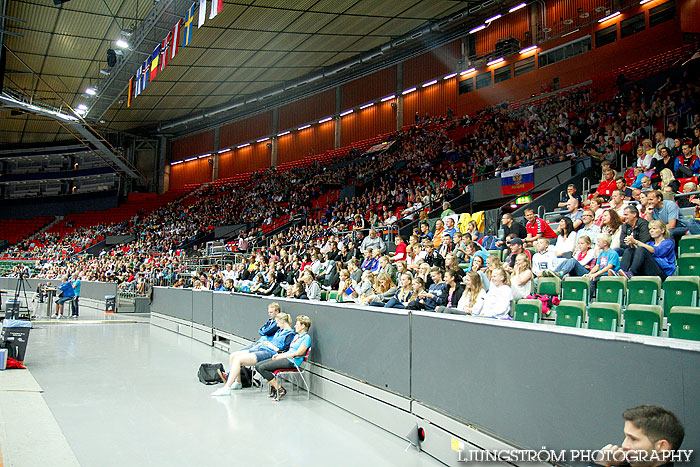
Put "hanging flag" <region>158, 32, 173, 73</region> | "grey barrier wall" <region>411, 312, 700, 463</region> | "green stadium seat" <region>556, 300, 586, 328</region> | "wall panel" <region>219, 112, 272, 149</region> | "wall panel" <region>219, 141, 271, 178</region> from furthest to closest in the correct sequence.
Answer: "wall panel" <region>219, 141, 271, 178</region>, "wall panel" <region>219, 112, 272, 149</region>, "hanging flag" <region>158, 32, 173, 73</region>, "green stadium seat" <region>556, 300, 586, 328</region>, "grey barrier wall" <region>411, 312, 700, 463</region>

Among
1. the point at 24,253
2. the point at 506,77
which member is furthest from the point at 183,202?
the point at 506,77

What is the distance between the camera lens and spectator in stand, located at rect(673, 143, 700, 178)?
28.9ft

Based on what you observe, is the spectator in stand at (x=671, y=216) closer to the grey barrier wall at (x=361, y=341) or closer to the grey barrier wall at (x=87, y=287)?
the grey barrier wall at (x=361, y=341)

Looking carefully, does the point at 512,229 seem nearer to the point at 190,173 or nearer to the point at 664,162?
the point at 664,162

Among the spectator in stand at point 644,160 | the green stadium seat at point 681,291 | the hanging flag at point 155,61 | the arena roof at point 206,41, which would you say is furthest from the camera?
the arena roof at point 206,41

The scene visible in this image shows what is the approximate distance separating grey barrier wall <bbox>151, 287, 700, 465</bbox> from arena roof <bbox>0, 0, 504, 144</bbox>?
1317 cm

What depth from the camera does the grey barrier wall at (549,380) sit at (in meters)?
2.52

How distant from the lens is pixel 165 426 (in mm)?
4926

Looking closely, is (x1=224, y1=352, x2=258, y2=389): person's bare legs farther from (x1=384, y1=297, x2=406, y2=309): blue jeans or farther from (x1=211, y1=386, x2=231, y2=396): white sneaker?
(x1=384, y1=297, x2=406, y2=309): blue jeans

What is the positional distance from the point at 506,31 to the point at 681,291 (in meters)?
19.5

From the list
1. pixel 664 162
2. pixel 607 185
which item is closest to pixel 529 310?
pixel 607 185

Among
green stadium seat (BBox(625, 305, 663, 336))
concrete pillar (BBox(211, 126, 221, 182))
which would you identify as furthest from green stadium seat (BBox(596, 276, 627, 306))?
concrete pillar (BBox(211, 126, 221, 182))

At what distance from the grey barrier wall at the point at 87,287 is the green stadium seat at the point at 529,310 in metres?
18.3

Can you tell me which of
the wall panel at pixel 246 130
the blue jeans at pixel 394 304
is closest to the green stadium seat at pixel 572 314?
the blue jeans at pixel 394 304
